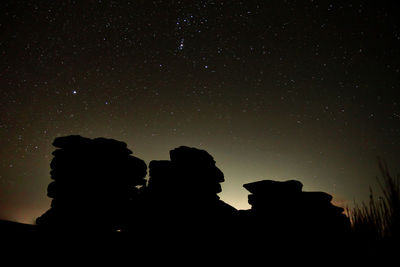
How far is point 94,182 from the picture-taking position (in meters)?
12.3

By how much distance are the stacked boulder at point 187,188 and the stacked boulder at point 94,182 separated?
1.23 metres

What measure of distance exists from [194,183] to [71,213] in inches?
246

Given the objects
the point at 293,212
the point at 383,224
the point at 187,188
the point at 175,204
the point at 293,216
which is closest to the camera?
the point at 383,224

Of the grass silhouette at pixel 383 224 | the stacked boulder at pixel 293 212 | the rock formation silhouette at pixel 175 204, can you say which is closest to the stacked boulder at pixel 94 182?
the rock formation silhouette at pixel 175 204

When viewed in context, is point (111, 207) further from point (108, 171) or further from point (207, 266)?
point (207, 266)

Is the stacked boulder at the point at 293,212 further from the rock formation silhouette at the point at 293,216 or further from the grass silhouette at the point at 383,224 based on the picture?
the grass silhouette at the point at 383,224

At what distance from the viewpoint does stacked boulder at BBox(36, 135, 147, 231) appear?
37.8ft

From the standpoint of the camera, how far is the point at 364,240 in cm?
495

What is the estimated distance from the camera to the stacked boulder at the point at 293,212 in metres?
10.3

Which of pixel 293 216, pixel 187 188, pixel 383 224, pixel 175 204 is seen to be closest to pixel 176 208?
pixel 175 204

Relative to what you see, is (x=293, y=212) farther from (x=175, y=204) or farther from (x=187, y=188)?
(x=175, y=204)

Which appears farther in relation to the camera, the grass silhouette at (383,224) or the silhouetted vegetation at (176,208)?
the silhouetted vegetation at (176,208)

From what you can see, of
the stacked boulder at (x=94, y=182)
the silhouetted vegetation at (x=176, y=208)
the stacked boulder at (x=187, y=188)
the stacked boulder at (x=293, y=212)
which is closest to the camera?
the silhouetted vegetation at (x=176, y=208)

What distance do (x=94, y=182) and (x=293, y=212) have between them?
10230mm
